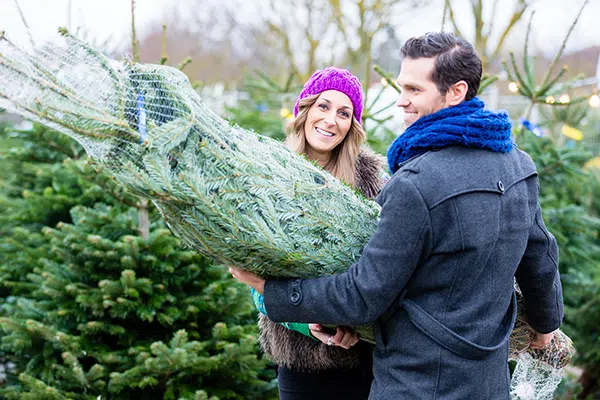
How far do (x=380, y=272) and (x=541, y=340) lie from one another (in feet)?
3.09

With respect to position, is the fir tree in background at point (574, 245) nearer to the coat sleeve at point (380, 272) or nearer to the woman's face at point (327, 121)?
the woman's face at point (327, 121)

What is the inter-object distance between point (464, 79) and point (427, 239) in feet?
1.53

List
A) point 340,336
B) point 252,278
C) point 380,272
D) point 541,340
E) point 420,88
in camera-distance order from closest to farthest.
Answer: point 380,272 → point 420,88 → point 252,278 → point 340,336 → point 541,340

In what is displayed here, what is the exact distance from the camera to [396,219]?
5.19 feet

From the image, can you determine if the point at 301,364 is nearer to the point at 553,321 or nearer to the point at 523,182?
the point at 553,321

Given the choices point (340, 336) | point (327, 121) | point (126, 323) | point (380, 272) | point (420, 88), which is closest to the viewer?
point (380, 272)

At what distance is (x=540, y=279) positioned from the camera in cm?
194

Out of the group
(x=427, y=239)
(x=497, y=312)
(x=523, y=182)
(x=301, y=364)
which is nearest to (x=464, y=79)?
(x=523, y=182)

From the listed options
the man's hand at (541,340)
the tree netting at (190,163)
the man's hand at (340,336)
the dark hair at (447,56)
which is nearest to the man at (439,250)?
the dark hair at (447,56)

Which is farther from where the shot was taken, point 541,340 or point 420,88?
point 541,340

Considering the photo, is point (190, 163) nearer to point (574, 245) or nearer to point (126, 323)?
point (126, 323)

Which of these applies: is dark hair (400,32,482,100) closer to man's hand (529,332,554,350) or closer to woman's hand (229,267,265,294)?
woman's hand (229,267,265,294)

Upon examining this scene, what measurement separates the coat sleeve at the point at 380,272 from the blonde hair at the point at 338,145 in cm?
96

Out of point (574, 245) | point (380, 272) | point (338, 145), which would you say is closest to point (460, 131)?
point (380, 272)
